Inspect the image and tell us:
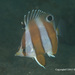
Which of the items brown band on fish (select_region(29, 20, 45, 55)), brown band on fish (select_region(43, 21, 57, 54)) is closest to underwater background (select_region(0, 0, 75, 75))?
brown band on fish (select_region(43, 21, 57, 54))

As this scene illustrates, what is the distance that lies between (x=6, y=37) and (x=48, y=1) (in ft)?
6.80

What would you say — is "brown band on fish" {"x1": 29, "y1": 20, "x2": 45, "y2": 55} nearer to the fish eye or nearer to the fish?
the fish

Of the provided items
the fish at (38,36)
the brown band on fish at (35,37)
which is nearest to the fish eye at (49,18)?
the fish at (38,36)

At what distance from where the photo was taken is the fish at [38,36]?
5.30 ft

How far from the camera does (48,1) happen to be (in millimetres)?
5184

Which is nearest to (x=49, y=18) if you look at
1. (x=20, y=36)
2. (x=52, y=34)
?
(x=52, y=34)

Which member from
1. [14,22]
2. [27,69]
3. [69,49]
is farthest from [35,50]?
[14,22]

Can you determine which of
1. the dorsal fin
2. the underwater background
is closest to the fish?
the dorsal fin

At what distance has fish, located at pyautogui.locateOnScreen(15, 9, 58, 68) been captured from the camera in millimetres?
1614

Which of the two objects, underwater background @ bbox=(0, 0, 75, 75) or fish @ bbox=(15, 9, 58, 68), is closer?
fish @ bbox=(15, 9, 58, 68)

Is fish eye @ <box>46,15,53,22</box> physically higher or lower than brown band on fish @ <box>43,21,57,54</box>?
higher

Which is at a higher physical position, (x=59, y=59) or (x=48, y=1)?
(x=48, y=1)

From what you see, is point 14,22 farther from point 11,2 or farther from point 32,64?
point 32,64

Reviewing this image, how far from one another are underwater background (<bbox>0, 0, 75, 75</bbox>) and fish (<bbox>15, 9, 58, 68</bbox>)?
19cm
